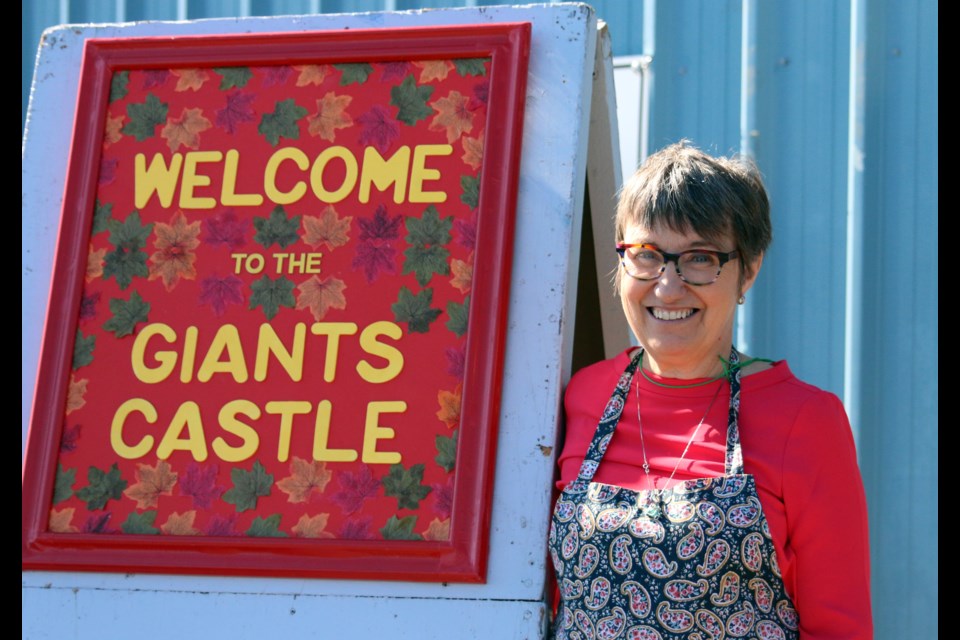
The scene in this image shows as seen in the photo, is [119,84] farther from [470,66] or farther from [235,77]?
[470,66]

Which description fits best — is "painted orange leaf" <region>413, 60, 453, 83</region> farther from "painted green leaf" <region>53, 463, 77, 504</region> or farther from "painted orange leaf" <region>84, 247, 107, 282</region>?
"painted green leaf" <region>53, 463, 77, 504</region>

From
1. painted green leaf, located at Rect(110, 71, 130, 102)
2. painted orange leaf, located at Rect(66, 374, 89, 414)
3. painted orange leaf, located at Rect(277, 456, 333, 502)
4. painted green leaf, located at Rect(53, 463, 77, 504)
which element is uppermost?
painted green leaf, located at Rect(110, 71, 130, 102)

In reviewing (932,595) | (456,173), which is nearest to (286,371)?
(456,173)

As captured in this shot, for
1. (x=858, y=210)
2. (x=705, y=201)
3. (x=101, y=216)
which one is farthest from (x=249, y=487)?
(x=858, y=210)

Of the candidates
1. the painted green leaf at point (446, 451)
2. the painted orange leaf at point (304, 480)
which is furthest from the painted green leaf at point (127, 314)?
the painted green leaf at point (446, 451)

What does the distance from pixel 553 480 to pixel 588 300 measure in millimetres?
639

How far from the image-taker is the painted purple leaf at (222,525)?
2119 millimetres

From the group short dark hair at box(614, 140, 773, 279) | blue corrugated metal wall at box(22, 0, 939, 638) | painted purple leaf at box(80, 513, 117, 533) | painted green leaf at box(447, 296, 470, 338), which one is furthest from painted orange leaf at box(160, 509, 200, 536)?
blue corrugated metal wall at box(22, 0, 939, 638)

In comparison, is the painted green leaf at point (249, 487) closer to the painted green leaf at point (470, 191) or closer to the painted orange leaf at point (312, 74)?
the painted green leaf at point (470, 191)

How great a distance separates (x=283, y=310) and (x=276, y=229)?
0.55 ft

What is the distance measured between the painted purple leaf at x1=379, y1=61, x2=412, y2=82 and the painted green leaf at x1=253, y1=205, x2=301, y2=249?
0.32m

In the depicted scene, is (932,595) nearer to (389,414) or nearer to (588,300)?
(588,300)

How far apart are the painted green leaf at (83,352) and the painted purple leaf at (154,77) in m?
0.54

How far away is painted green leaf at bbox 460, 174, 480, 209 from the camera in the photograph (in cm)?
219
